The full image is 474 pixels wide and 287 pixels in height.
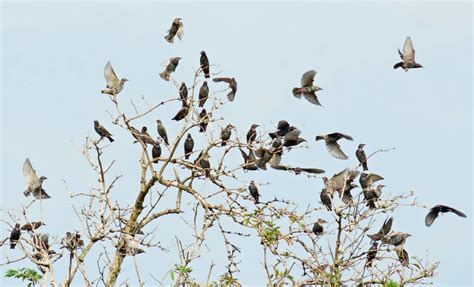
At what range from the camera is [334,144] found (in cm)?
898

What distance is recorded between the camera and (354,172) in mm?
8156

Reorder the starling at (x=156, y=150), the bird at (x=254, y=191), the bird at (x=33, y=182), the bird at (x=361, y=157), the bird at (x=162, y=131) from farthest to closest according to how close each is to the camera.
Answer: the bird at (x=33, y=182) → the bird at (x=162, y=131) → the starling at (x=156, y=150) → the bird at (x=361, y=157) → the bird at (x=254, y=191)

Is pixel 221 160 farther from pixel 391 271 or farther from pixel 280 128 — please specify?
pixel 391 271

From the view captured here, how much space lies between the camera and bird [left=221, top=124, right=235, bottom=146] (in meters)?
8.54

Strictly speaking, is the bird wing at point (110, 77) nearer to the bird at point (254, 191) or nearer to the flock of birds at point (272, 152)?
the flock of birds at point (272, 152)

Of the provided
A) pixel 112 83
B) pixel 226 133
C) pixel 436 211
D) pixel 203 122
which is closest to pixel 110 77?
pixel 112 83

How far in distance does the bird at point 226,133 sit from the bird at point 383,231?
1.49 m

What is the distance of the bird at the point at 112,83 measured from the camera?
30.3ft

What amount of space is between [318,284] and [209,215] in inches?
50.5

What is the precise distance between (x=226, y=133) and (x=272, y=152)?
42 centimetres

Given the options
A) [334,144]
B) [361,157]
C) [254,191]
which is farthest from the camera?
[334,144]

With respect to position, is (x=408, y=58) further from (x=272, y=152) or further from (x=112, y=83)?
(x=112, y=83)

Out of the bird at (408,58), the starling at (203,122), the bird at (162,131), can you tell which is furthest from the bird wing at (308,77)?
the bird at (162,131)

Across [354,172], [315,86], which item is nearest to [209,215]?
[354,172]
